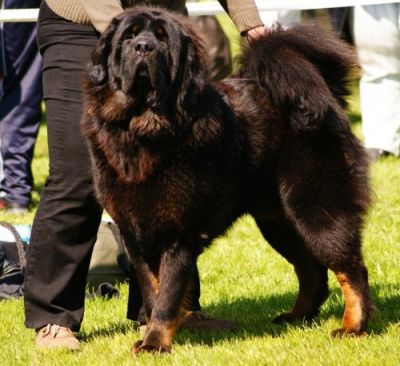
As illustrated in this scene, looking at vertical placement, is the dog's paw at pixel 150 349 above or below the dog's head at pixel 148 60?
below

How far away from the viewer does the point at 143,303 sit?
4590 mm

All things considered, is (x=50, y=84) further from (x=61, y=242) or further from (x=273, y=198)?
(x=273, y=198)

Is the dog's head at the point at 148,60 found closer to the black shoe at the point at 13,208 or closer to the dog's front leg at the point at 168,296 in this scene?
the dog's front leg at the point at 168,296

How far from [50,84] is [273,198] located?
3.91 ft

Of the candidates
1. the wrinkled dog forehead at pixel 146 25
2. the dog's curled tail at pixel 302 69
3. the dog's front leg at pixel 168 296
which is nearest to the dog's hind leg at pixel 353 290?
the dog's curled tail at pixel 302 69

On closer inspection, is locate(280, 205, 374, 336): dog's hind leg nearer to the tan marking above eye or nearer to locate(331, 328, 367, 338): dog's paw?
locate(331, 328, 367, 338): dog's paw

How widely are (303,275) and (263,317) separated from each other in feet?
1.13

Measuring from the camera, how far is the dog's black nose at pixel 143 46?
159 inches

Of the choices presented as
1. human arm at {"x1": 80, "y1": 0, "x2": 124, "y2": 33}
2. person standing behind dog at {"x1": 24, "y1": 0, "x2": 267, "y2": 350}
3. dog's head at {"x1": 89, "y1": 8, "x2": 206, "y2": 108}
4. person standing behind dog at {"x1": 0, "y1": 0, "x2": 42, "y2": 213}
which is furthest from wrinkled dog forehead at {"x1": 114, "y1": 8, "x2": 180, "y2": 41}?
person standing behind dog at {"x1": 0, "y1": 0, "x2": 42, "y2": 213}

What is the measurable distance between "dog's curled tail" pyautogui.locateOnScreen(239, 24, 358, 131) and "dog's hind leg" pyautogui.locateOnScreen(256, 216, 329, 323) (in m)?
0.70

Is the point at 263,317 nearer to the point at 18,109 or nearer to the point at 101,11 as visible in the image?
the point at 101,11

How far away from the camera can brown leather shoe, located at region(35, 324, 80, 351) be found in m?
4.52

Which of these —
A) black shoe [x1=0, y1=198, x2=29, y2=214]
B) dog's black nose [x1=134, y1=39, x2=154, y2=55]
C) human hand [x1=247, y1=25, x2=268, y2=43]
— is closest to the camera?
dog's black nose [x1=134, y1=39, x2=154, y2=55]

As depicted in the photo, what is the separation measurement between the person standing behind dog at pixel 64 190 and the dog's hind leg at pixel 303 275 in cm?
100
